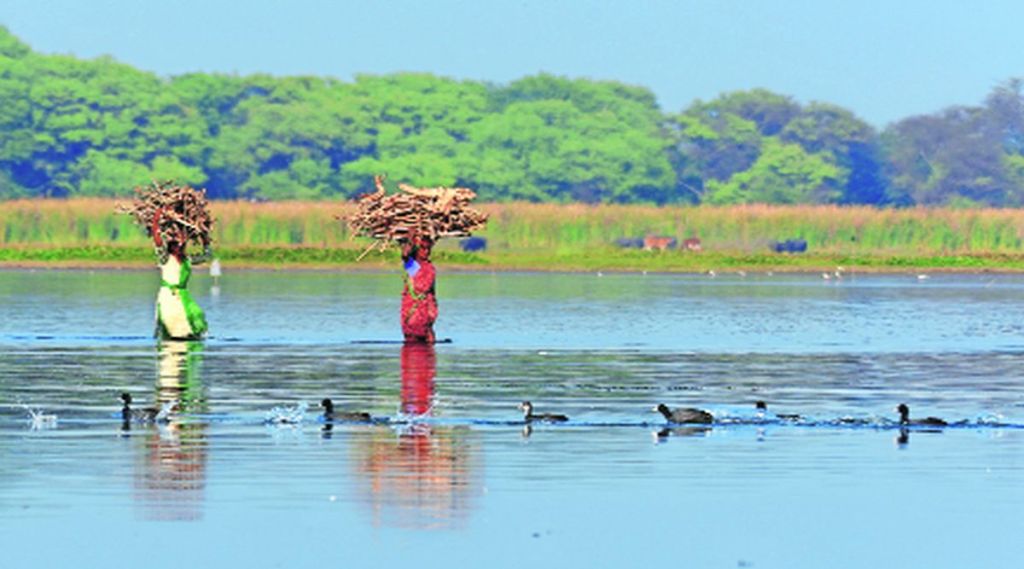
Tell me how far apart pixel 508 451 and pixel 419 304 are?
58.5ft

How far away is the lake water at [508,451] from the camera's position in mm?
19562

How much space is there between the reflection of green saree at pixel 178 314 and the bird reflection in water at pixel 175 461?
26.8ft

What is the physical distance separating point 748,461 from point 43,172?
137 meters

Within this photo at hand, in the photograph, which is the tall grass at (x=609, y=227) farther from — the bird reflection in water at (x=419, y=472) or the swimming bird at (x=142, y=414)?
the swimming bird at (x=142, y=414)

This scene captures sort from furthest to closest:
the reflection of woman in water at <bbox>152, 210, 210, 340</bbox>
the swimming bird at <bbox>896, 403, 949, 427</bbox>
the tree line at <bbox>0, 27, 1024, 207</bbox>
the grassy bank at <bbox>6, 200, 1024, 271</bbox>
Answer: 1. the tree line at <bbox>0, 27, 1024, 207</bbox>
2. the grassy bank at <bbox>6, 200, 1024, 271</bbox>
3. the reflection of woman in water at <bbox>152, 210, 210, 340</bbox>
4. the swimming bird at <bbox>896, 403, 949, 427</bbox>

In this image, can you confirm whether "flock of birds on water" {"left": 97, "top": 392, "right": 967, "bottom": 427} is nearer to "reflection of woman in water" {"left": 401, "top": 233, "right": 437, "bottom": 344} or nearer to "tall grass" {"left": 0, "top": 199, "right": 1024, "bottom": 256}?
"reflection of woman in water" {"left": 401, "top": 233, "right": 437, "bottom": 344}

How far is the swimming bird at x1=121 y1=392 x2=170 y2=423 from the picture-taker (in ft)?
93.4

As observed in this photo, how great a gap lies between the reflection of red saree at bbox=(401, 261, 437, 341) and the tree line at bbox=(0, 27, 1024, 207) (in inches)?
4335

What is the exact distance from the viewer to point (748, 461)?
81.8 ft

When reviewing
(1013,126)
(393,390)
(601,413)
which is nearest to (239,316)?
(393,390)

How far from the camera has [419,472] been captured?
2370 cm

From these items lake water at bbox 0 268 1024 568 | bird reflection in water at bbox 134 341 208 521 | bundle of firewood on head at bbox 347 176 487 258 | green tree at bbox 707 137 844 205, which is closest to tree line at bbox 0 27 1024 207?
green tree at bbox 707 137 844 205

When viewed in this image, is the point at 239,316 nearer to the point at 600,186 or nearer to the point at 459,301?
the point at 459,301

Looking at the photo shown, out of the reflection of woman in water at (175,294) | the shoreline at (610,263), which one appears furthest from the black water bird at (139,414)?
the shoreline at (610,263)
